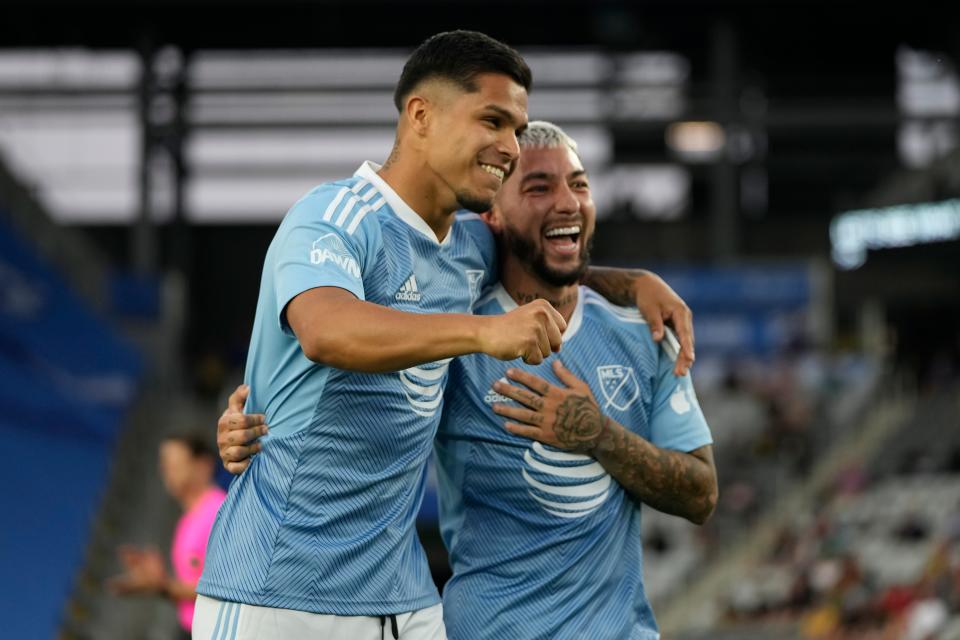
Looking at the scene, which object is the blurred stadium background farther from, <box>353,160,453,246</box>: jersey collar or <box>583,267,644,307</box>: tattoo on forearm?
<box>353,160,453,246</box>: jersey collar

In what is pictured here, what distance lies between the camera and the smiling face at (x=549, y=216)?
143 inches

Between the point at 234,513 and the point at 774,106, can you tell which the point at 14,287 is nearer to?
the point at 774,106

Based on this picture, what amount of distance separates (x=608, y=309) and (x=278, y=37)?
2264 cm

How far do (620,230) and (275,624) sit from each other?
2155 cm

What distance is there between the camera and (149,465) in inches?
774

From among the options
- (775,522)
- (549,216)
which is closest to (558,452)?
(549,216)

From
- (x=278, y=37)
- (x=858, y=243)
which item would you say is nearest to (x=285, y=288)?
(x=858, y=243)

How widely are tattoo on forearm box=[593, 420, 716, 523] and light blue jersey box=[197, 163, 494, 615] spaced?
0.62 meters

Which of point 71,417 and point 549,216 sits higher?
point 71,417

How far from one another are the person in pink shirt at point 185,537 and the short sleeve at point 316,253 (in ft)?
12.1

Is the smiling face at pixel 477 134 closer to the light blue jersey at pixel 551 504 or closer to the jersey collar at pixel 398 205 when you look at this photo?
the jersey collar at pixel 398 205

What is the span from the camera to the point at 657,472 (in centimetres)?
359

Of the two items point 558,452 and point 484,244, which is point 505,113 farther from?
point 558,452

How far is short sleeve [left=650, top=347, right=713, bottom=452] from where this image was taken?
12.2 feet
